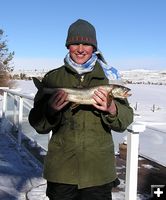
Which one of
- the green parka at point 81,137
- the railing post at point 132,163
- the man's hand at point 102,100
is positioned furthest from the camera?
the railing post at point 132,163

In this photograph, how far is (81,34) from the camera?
313 cm

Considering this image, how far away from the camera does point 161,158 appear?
5.55m

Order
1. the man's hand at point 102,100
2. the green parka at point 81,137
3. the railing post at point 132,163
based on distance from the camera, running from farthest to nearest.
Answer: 1. the railing post at point 132,163
2. the green parka at point 81,137
3. the man's hand at point 102,100

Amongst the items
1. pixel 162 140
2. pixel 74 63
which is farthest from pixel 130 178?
pixel 74 63

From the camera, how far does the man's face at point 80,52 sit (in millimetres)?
3119

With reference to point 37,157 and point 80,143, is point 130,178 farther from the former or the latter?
point 37,157

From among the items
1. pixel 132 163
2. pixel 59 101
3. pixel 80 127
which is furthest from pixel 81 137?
pixel 132 163

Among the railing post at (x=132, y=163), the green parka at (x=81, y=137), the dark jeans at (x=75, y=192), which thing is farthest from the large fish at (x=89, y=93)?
the railing post at (x=132, y=163)

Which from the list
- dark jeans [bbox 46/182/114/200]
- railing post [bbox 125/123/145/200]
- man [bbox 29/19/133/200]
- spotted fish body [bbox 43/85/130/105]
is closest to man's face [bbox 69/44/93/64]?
man [bbox 29/19/133/200]

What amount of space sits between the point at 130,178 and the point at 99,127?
161 centimetres

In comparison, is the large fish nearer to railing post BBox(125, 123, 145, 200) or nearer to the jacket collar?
the jacket collar

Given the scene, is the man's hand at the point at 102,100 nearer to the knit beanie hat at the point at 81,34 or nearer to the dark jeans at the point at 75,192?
the knit beanie hat at the point at 81,34

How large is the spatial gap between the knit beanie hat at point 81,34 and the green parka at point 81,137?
17cm

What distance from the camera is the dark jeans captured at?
306cm
